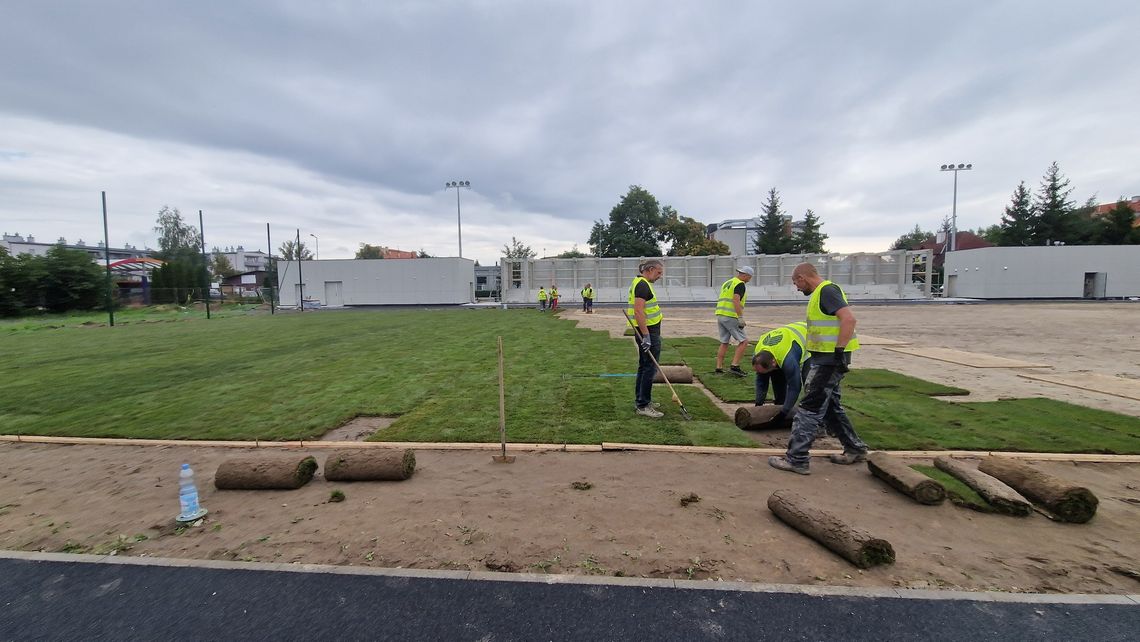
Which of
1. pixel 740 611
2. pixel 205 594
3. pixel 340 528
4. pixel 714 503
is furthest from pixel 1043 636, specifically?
pixel 205 594

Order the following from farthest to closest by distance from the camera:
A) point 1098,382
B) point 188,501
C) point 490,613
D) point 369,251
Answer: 1. point 369,251
2. point 1098,382
3. point 188,501
4. point 490,613

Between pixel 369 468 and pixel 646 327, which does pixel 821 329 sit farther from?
pixel 369 468

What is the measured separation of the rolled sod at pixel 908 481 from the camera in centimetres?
379

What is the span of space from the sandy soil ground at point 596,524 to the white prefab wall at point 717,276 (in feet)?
120

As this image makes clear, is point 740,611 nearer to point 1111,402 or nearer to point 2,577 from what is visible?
point 2,577

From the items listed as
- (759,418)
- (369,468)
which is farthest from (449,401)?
(759,418)

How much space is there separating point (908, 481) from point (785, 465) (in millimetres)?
981

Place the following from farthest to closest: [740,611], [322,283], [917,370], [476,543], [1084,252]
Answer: [322,283], [1084,252], [917,370], [476,543], [740,611]

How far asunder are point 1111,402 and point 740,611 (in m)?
7.90

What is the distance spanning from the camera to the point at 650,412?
20.9 feet

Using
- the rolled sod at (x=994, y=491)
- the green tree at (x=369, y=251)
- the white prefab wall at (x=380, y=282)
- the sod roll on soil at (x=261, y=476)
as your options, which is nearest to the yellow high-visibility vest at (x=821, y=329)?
the rolled sod at (x=994, y=491)

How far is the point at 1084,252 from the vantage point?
127 ft

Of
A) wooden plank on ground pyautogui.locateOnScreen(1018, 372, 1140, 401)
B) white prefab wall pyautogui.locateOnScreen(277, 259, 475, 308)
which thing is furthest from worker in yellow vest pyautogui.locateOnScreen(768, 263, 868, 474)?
white prefab wall pyautogui.locateOnScreen(277, 259, 475, 308)

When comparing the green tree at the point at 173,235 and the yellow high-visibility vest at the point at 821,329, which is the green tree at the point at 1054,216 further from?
the green tree at the point at 173,235
